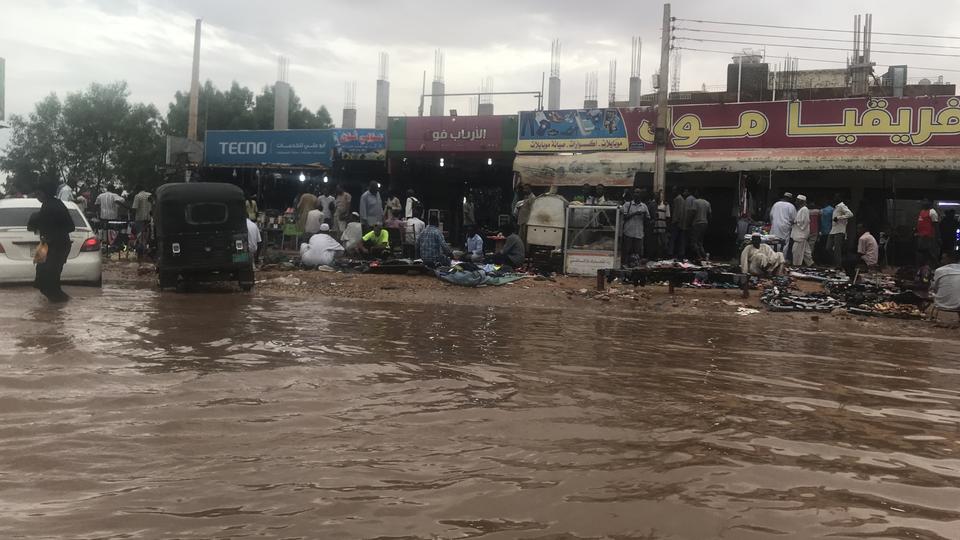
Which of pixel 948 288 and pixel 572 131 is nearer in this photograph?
pixel 948 288

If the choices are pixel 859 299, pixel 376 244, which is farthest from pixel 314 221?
pixel 859 299

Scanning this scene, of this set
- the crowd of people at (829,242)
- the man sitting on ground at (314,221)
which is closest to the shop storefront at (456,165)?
the man sitting on ground at (314,221)

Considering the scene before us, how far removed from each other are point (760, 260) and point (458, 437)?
10.8 m

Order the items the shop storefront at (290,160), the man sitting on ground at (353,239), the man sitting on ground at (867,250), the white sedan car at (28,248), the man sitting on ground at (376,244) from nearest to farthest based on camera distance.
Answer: the white sedan car at (28,248) < the man sitting on ground at (867,250) < the man sitting on ground at (376,244) < the man sitting on ground at (353,239) < the shop storefront at (290,160)

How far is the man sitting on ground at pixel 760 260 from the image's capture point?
13.7 m

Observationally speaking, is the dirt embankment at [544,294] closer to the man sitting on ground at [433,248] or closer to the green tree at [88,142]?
the man sitting on ground at [433,248]

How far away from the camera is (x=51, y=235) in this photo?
9602 millimetres

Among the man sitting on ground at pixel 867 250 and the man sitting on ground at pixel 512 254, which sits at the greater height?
the man sitting on ground at pixel 867 250

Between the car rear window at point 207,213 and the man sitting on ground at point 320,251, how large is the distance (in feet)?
10.9

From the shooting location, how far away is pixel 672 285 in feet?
44.0

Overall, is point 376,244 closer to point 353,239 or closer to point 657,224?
point 353,239

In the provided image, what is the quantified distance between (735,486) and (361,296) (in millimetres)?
9905

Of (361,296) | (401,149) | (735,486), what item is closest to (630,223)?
(361,296)

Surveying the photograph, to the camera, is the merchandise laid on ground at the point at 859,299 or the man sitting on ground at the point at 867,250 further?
the man sitting on ground at the point at 867,250
